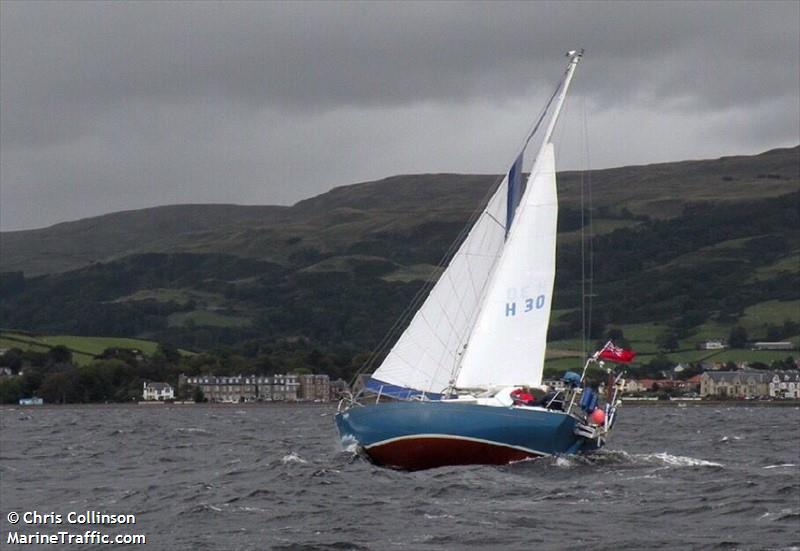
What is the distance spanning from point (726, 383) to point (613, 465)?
121 metres

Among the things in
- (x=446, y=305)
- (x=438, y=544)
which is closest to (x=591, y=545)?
(x=438, y=544)

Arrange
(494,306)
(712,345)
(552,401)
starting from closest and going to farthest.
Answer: (494,306) → (552,401) → (712,345)

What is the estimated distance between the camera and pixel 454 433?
35.6m

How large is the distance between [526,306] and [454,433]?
14.5 feet

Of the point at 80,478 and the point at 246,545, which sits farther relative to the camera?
the point at 80,478

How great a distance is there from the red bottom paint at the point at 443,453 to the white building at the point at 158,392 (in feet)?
360

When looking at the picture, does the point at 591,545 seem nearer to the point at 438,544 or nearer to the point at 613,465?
the point at 438,544

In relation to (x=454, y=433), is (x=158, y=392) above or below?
below

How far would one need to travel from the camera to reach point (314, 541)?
2391cm

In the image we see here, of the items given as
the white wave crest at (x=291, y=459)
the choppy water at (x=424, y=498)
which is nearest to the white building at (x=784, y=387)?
the choppy water at (x=424, y=498)

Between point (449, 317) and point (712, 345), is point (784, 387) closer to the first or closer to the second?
point (712, 345)

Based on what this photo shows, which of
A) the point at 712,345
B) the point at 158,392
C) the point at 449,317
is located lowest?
the point at 158,392

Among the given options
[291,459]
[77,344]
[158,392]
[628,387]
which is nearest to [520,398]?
[291,459]

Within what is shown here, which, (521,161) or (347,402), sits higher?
(521,161)
